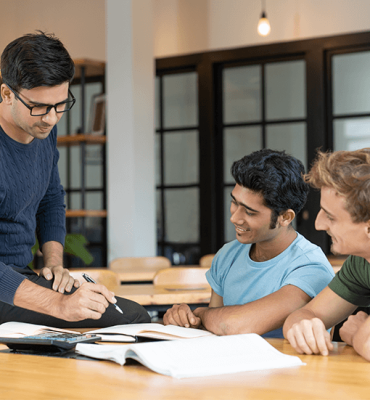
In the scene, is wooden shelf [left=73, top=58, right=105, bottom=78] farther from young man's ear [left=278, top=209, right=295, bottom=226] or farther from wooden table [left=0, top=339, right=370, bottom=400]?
wooden table [left=0, top=339, right=370, bottom=400]

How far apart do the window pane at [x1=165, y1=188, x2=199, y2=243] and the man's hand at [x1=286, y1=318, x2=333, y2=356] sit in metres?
4.59

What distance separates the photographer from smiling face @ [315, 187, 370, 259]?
1300 millimetres

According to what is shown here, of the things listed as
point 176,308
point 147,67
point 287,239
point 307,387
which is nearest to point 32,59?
point 176,308

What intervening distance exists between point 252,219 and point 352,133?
3.76 m

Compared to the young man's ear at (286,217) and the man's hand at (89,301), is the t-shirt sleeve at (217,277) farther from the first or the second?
the man's hand at (89,301)

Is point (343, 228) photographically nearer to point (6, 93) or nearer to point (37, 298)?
point (37, 298)

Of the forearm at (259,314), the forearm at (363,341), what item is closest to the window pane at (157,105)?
the forearm at (259,314)

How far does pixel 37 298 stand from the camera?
60.2 inches

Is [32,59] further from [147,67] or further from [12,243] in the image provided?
[147,67]

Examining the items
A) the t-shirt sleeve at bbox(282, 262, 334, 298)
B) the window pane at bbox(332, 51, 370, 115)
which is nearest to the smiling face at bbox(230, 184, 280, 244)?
the t-shirt sleeve at bbox(282, 262, 334, 298)

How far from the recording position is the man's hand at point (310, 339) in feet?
3.94

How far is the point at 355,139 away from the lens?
208 inches

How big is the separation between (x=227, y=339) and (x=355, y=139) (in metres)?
4.43

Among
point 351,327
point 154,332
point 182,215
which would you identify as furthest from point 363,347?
point 182,215
